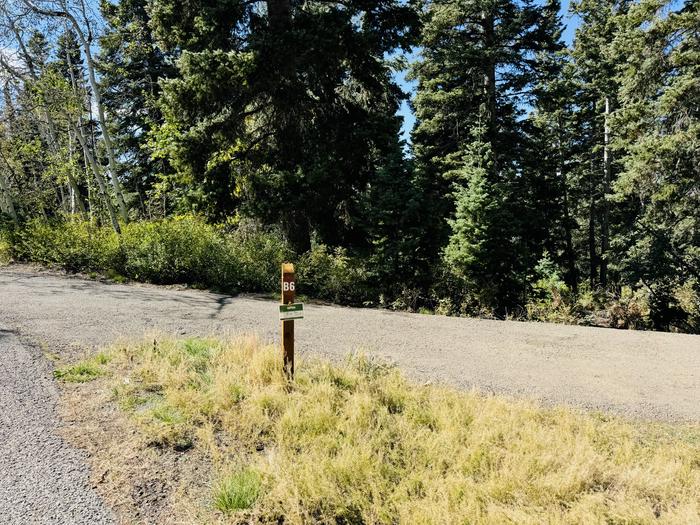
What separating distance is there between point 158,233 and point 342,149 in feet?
17.2

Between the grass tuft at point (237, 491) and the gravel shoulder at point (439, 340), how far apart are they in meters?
2.66

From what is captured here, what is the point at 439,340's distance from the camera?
662 centimetres

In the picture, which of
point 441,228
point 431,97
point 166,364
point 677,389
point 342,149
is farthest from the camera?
point 431,97

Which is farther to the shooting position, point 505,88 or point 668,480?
point 505,88

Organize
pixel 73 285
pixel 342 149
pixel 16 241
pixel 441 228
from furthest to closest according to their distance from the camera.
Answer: pixel 16 241, pixel 342 149, pixel 441 228, pixel 73 285

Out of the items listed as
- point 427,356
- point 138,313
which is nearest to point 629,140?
point 427,356

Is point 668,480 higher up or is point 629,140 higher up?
point 629,140

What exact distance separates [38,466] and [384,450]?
2421 millimetres

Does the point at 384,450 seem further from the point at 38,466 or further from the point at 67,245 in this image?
the point at 67,245

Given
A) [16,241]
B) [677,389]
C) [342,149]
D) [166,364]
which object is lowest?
[677,389]

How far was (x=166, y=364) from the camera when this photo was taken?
4406mm

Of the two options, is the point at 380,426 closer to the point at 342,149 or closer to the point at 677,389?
the point at 677,389

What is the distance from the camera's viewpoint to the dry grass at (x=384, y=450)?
253cm

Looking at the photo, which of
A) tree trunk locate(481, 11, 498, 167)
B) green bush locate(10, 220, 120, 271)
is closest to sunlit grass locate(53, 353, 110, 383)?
green bush locate(10, 220, 120, 271)
